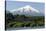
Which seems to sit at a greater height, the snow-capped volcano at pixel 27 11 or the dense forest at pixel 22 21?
the snow-capped volcano at pixel 27 11

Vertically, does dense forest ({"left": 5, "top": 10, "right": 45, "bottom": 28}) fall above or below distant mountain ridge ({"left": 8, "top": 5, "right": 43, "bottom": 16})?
below

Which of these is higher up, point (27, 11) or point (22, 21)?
point (27, 11)

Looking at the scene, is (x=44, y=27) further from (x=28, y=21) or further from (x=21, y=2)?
(x=21, y=2)

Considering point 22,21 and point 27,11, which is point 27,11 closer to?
point 27,11

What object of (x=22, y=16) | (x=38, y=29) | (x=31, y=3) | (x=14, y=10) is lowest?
(x=38, y=29)

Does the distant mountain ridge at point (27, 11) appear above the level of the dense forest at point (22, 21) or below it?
above

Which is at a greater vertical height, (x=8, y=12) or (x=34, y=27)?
(x=8, y=12)

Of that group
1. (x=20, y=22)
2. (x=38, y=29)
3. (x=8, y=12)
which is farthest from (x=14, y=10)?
(x=38, y=29)

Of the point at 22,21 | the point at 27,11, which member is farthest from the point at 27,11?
the point at 22,21
